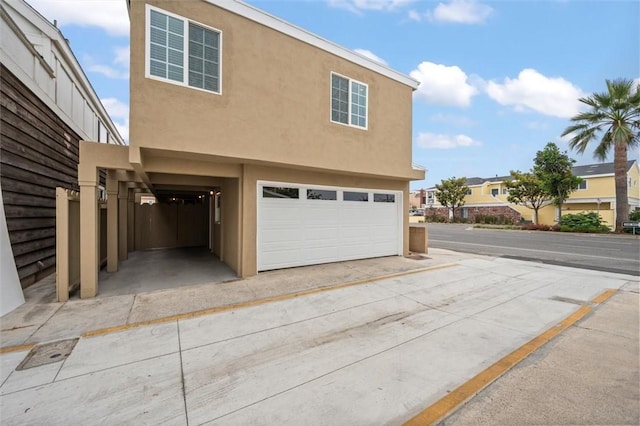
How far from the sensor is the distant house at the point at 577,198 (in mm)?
29359

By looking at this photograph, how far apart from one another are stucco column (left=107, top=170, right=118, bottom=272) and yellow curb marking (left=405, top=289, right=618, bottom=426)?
864 cm

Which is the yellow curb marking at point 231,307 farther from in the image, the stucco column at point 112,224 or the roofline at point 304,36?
the roofline at point 304,36

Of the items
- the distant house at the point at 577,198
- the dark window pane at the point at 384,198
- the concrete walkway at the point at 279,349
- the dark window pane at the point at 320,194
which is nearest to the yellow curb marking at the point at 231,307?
the concrete walkway at the point at 279,349

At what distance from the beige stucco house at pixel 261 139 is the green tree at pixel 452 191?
3047 cm

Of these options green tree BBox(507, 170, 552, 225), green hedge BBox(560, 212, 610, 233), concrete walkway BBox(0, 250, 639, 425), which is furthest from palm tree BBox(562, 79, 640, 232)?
concrete walkway BBox(0, 250, 639, 425)

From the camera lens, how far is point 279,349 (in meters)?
3.73

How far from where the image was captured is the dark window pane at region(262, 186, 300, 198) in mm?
7820

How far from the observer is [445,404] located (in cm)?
268

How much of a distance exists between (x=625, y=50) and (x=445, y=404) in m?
16.8

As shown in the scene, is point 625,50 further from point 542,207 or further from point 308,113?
point 542,207

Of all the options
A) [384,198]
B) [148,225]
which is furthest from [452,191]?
[148,225]

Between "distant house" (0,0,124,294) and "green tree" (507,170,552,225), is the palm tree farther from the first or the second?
"distant house" (0,0,124,294)

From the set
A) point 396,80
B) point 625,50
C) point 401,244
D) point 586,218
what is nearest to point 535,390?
point 401,244

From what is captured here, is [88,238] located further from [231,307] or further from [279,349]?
[279,349]
